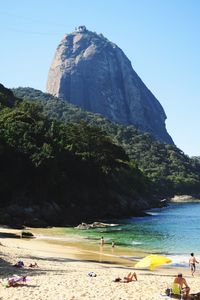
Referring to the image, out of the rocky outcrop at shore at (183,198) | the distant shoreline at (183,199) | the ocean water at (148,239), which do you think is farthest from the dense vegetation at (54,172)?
the rocky outcrop at shore at (183,198)

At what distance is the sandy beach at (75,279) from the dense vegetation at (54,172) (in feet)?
89.9

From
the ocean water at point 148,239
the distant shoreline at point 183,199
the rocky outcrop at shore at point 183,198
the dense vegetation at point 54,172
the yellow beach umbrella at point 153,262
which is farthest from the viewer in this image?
the rocky outcrop at shore at point 183,198

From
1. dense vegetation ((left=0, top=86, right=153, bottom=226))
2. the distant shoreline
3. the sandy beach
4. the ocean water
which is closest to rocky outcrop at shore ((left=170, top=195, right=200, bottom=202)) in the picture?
the distant shoreline

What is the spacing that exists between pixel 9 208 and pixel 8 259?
3579cm

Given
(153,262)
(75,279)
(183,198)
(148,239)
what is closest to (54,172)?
(148,239)

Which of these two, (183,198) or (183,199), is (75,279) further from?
(183,198)

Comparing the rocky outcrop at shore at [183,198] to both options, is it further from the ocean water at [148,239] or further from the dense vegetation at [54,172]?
the ocean water at [148,239]

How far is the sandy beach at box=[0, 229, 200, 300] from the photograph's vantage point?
63.7 ft

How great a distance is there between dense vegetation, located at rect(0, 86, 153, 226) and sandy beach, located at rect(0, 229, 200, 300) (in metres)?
27.4

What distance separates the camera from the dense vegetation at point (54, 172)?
222 ft

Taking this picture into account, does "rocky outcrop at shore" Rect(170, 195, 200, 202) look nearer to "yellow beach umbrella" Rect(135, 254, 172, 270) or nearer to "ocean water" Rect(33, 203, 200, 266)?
"ocean water" Rect(33, 203, 200, 266)

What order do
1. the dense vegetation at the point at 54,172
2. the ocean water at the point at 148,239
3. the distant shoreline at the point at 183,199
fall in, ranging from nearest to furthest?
1. the ocean water at the point at 148,239
2. the dense vegetation at the point at 54,172
3. the distant shoreline at the point at 183,199

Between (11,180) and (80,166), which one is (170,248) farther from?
(80,166)

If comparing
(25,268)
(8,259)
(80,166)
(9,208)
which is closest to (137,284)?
(25,268)
